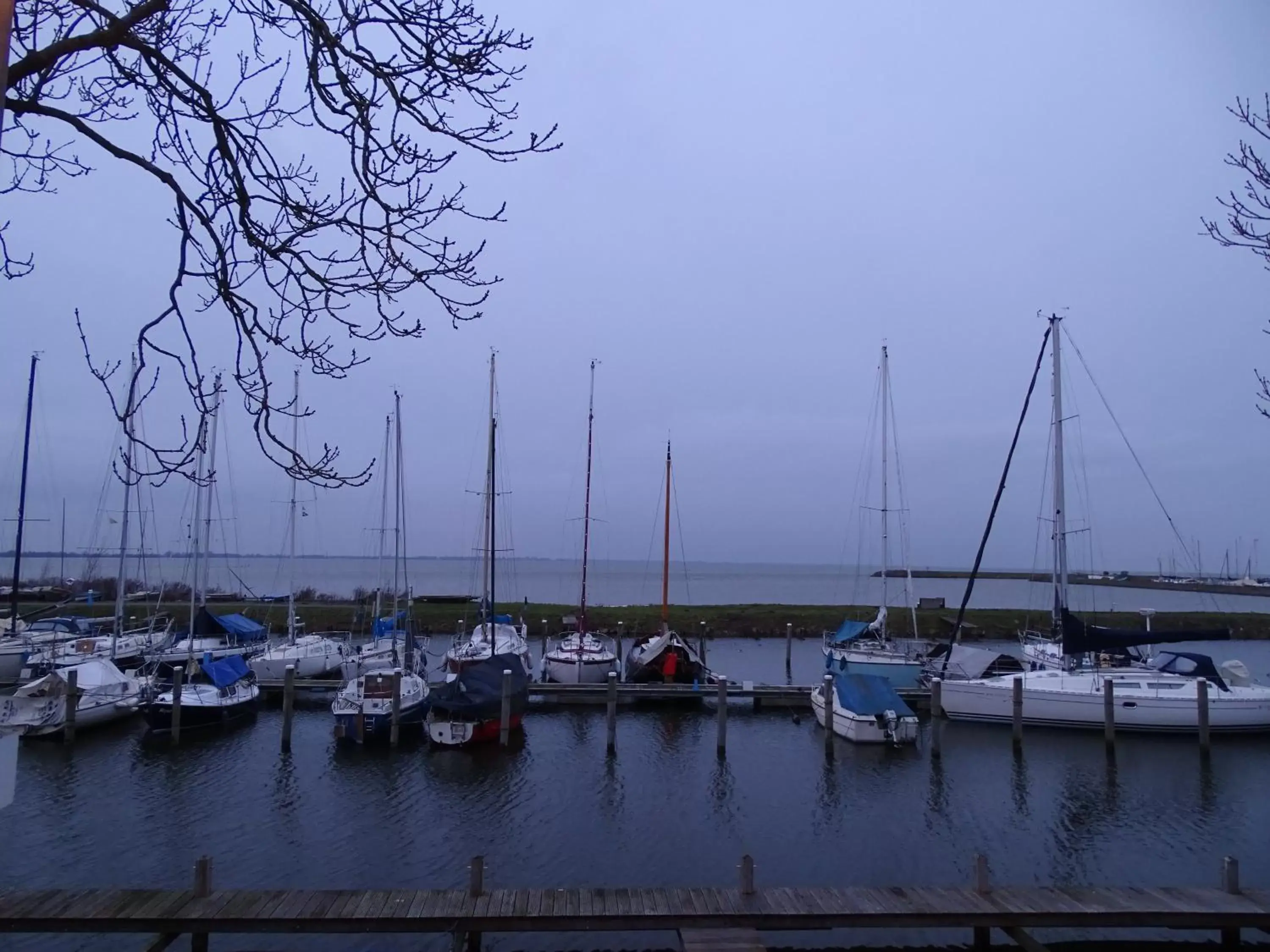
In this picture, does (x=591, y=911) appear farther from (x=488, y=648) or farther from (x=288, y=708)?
(x=488, y=648)

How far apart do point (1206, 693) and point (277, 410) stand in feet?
87.5

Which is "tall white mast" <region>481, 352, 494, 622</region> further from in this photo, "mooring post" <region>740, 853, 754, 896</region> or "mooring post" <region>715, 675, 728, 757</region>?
"mooring post" <region>740, 853, 754, 896</region>

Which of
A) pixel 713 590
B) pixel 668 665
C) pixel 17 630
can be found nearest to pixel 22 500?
pixel 17 630

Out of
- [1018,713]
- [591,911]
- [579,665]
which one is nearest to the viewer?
[591,911]

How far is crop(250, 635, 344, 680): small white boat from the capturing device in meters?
32.5

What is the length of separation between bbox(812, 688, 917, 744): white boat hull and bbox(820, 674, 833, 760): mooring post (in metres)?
0.38

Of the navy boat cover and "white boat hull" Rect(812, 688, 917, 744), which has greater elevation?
the navy boat cover

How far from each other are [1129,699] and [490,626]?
21.8 meters

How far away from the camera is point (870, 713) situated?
952 inches

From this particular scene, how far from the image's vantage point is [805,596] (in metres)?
112

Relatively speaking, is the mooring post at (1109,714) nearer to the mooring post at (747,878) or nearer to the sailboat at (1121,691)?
the sailboat at (1121,691)

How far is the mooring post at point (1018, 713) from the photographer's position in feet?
79.5

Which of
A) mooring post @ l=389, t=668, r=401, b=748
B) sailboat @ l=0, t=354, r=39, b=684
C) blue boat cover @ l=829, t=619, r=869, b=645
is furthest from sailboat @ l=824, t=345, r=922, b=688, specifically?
sailboat @ l=0, t=354, r=39, b=684

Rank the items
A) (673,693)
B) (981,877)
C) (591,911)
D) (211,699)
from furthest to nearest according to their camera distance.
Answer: (673,693)
(211,699)
(981,877)
(591,911)
